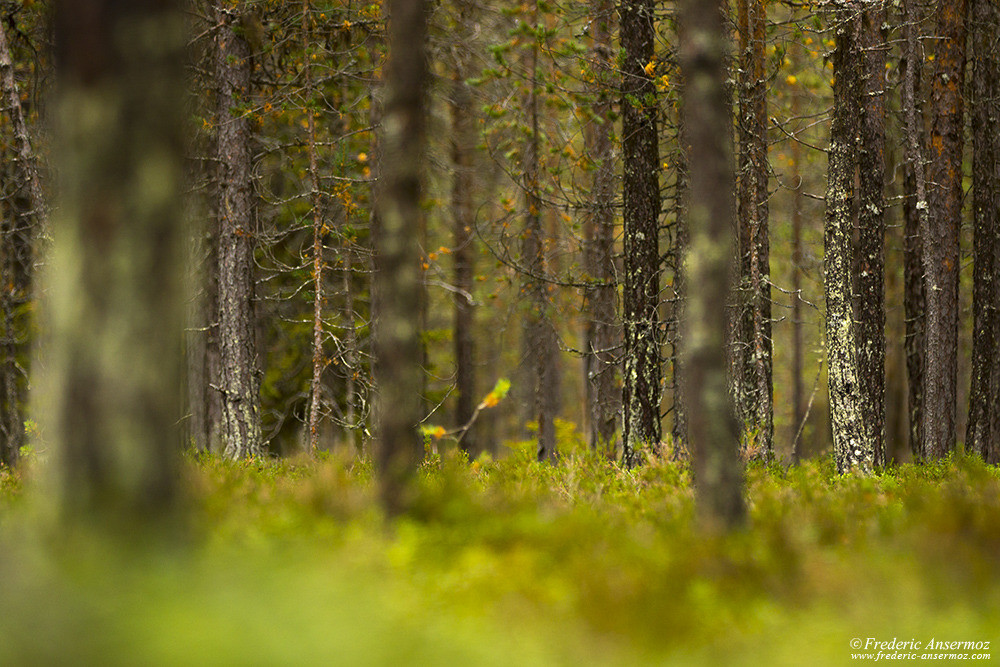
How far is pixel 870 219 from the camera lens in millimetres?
11734

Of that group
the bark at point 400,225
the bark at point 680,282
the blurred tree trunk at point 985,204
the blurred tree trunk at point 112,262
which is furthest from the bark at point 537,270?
the blurred tree trunk at point 112,262

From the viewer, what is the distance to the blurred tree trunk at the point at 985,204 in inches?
578

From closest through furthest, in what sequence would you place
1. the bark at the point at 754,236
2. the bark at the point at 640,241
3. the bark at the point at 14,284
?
the bark at the point at 14,284, the bark at the point at 640,241, the bark at the point at 754,236

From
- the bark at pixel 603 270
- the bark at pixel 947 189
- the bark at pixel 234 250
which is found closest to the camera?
the bark at pixel 947 189

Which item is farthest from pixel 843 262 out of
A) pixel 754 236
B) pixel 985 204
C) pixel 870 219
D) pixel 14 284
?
pixel 14 284

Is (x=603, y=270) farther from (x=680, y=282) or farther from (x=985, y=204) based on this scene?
(x=985, y=204)

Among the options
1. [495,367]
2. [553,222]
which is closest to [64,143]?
[553,222]

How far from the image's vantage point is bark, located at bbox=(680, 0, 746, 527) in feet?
17.6

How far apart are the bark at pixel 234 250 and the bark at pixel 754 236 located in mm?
7858

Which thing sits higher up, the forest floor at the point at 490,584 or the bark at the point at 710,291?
the bark at the point at 710,291

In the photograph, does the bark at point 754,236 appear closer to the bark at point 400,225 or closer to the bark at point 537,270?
the bark at point 537,270

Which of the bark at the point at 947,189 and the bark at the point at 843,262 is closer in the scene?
the bark at the point at 843,262

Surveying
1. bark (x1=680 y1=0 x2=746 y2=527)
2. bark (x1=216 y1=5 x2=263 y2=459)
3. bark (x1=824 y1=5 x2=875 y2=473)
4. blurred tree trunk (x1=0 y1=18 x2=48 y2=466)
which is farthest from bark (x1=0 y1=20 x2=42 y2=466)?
bark (x1=824 y1=5 x2=875 y2=473)

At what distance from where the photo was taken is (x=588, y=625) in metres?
3.67
